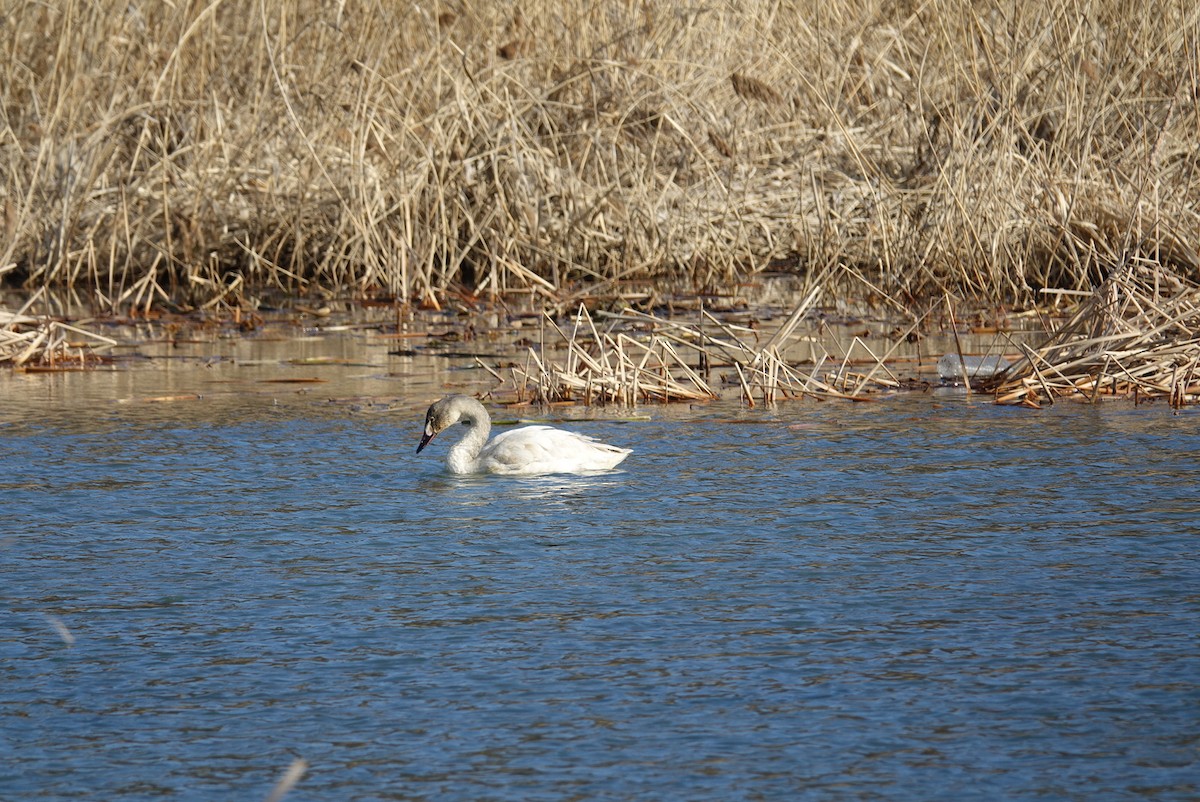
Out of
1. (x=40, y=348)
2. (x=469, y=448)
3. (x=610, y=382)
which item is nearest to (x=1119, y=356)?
(x=610, y=382)

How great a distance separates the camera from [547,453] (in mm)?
6637

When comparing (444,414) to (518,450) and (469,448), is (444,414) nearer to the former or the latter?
(469,448)

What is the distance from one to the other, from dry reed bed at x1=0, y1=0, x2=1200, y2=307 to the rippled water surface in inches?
168

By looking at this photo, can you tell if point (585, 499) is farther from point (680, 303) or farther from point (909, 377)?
point (680, 303)

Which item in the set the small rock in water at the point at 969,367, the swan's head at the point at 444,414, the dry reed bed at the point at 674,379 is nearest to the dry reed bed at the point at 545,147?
the small rock in water at the point at 969,367

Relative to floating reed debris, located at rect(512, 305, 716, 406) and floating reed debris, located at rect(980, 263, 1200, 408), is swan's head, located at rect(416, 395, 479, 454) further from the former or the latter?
floating reed debris, located at rect(980, 263, 1200, 408)

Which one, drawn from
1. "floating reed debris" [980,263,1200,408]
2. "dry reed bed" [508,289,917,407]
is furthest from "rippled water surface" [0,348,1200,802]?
"dry reed bed" [508,289,917,407]

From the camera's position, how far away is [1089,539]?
5.41 metres

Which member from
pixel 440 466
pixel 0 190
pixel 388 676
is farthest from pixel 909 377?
pixel 0 190

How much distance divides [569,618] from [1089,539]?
173 centimetres

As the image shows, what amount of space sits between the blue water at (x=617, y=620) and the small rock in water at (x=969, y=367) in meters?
1.37

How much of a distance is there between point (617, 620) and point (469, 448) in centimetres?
235

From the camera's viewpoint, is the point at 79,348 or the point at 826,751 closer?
the point at 826,751

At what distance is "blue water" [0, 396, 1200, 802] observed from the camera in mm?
3582
